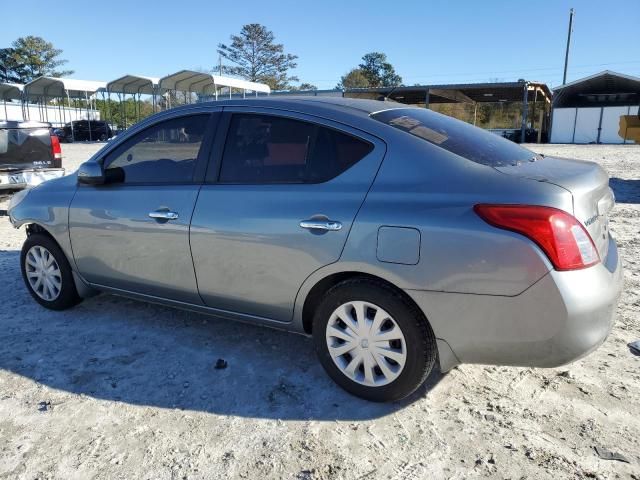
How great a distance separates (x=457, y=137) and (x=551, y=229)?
881mm

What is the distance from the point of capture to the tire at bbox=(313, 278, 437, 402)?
2.56 m

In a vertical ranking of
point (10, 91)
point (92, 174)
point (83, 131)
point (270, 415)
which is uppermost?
point (10, 91)

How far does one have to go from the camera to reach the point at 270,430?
2578 mm

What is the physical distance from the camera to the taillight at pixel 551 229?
2.21 meters

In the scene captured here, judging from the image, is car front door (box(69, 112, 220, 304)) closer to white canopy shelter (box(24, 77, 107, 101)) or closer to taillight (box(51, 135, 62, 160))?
taillight (box(51, 135, 62, 160))

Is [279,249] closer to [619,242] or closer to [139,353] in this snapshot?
[139,353]

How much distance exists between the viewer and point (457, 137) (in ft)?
9.43

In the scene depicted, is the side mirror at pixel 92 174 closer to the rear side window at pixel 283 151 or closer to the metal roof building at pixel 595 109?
the rear side window at pixel 283 151

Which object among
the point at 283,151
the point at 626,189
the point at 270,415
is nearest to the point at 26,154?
the point at 283,151

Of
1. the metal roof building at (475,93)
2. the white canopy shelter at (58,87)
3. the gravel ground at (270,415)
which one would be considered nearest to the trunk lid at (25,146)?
the gravel ground at (270,415)

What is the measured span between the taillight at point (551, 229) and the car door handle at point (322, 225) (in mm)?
750

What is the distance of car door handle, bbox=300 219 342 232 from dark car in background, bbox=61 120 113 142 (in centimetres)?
3634

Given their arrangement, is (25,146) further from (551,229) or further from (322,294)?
(551,229)

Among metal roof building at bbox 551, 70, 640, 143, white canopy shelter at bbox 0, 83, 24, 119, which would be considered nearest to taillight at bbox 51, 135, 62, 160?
white canopy shelter at bbox 0, 83, 24, 119
